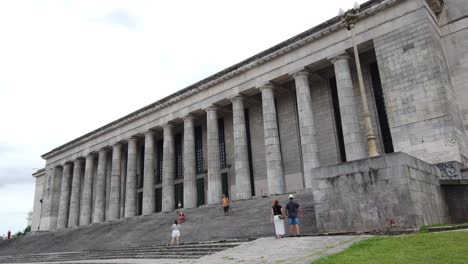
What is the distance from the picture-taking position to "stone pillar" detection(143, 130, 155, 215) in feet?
117

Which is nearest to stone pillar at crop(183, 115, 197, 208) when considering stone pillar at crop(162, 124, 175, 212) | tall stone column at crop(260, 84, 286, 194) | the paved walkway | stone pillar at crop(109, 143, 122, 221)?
stone pillar at crop(162, 124, 175, 212)

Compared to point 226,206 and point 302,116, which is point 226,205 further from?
point 302,116

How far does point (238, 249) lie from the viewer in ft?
43.7

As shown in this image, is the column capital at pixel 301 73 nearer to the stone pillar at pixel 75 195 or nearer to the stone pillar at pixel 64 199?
the stone pillar at pixel 75 195

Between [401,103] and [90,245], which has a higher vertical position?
[401,103]

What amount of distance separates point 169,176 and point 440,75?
23.8m

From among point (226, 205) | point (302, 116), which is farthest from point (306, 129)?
point (226, 205)

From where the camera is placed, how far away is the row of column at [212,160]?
83.8 feet

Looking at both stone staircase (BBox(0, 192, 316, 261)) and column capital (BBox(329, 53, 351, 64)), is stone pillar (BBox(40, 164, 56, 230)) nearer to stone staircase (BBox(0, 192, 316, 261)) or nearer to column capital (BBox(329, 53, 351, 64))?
stone staircase (BBox(0, 192, 316, 261))

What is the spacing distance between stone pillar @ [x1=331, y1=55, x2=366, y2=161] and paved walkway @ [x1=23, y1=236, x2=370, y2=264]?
1221cm

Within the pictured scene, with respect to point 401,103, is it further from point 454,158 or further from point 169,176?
point 169,176

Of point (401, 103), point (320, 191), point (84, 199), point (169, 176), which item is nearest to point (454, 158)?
point (401, 103)

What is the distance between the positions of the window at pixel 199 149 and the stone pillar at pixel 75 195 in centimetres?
1741

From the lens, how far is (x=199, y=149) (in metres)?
38.1
